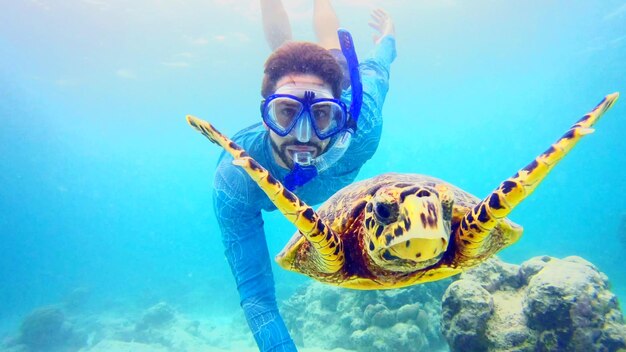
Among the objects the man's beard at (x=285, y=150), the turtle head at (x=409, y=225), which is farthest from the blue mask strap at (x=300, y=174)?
the turtle head at (x=409, y=225)

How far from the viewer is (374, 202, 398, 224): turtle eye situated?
2.00 metres

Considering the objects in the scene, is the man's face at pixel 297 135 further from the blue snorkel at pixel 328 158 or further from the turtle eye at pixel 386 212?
the turtle eye at pixel 386 212

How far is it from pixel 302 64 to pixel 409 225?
111 inches

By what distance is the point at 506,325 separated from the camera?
4383mm

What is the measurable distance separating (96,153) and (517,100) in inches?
3205

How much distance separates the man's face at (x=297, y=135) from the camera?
391cm

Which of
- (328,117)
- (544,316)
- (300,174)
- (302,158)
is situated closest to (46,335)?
(300,174)

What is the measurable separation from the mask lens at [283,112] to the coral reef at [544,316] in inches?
133

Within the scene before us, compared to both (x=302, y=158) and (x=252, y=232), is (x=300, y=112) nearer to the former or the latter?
(x=302, y=158)

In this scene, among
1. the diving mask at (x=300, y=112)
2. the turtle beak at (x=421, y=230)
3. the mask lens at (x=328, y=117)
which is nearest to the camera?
the turtle beak at (x=421, y=230)

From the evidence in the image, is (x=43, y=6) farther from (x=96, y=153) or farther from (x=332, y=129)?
(x=96, y=153)

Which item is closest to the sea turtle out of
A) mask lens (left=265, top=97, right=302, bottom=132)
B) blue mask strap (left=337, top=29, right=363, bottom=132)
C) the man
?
the man

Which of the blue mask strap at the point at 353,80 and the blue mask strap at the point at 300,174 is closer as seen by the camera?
the blue mask strap at the point at 300,174

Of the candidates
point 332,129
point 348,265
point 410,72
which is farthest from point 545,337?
point 410,72
